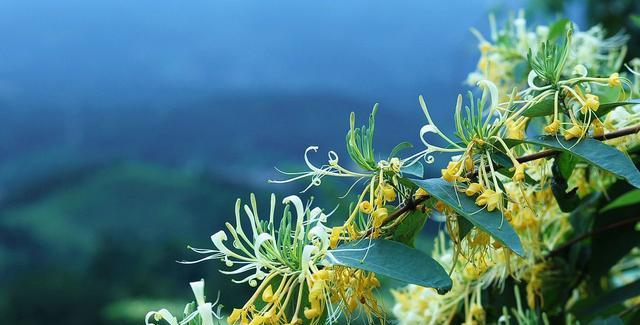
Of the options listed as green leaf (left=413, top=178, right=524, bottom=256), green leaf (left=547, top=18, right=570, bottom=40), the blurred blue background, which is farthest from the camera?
the blurred blue background

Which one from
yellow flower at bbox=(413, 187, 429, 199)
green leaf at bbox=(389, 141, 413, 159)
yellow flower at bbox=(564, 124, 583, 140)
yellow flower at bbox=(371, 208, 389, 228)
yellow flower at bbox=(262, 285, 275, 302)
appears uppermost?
yellow flower at bbox=(564, 124, 583, 140)

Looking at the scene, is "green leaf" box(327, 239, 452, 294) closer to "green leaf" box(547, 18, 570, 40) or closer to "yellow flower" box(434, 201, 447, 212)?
"yellow flower" box(434, 201, 447, 212)

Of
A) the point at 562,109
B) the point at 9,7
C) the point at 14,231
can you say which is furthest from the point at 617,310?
the point at 9,7

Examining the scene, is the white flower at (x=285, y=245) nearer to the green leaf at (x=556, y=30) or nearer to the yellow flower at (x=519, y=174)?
the yellow flower at (x=519, y=174)

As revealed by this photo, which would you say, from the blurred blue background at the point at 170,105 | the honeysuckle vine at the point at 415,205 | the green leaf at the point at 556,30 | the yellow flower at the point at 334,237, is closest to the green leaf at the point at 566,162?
the honeysuckle vine at the point at 415,205

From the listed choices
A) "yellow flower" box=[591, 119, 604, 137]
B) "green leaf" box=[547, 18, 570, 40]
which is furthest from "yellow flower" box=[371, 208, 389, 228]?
"green leaf" box=[547, 18, 570, 40]

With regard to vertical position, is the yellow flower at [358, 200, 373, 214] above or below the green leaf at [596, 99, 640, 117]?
below

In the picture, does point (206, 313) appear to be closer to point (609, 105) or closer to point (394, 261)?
point (394, 261)

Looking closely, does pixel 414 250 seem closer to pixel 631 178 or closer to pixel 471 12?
pixel 631 178
